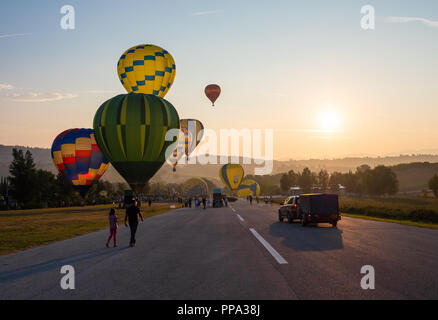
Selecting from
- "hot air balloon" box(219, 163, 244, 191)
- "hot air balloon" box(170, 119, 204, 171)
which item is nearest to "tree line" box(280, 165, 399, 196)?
"hot air balloon" box(219, 163, 244, 191)

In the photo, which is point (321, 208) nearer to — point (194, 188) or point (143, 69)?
point (143, 69)

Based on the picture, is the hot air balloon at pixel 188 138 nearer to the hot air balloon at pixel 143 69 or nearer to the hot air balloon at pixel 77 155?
the hot air balloon at pixel 77 155

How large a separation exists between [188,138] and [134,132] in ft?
109

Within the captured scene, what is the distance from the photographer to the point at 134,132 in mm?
33500

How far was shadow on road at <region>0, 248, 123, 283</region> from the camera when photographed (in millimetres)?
10211

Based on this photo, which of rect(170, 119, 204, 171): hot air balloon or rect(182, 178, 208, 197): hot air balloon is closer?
rect(170, 119, 204, 171): hot air balloon

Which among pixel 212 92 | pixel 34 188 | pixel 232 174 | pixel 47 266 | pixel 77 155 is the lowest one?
pixel 47 266

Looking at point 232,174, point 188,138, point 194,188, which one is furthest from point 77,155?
point 194,188

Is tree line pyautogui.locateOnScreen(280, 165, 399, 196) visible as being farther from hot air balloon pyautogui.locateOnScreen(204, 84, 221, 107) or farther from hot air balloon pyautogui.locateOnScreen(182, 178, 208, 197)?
hot air balloon pyautogui.locateOnScreen(204, 84, 221, 107)

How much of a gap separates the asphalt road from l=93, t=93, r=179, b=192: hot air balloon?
58.0ft
